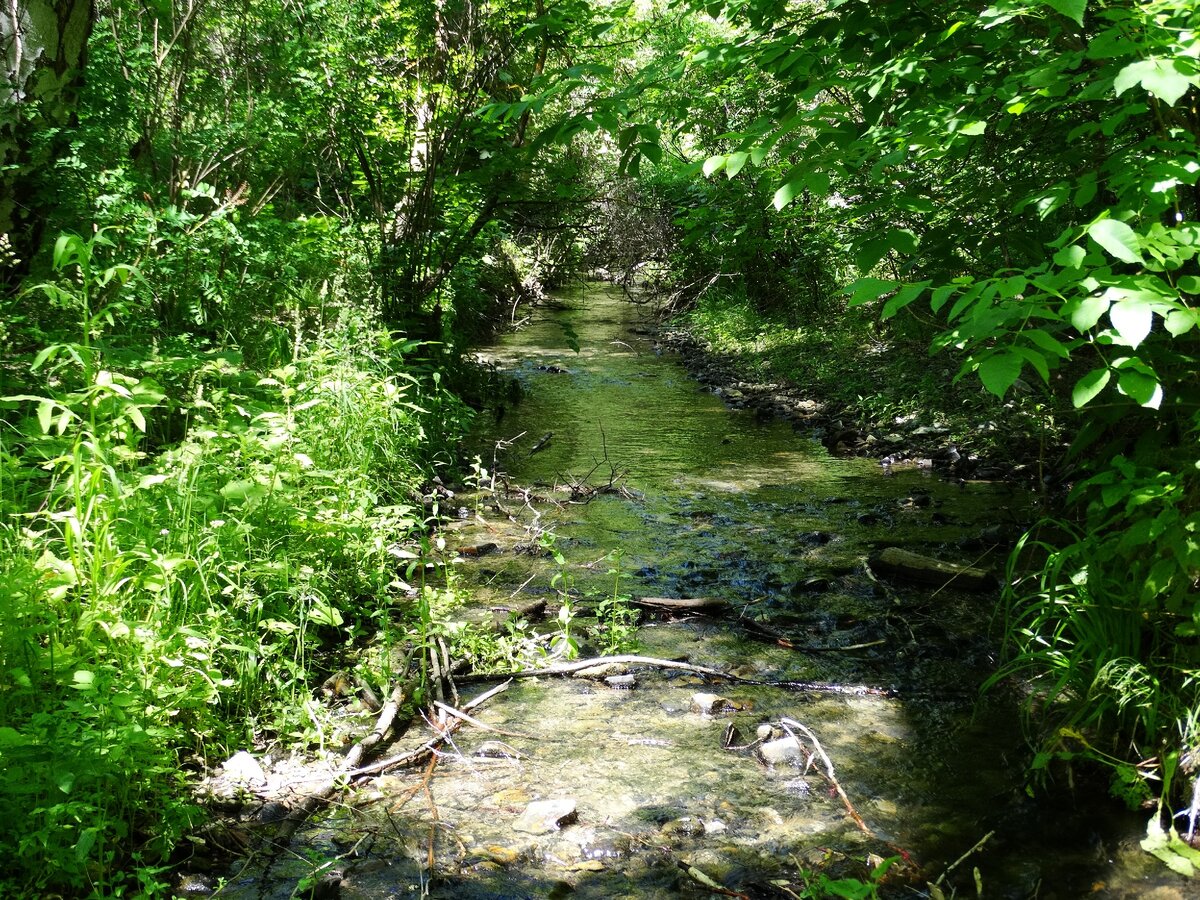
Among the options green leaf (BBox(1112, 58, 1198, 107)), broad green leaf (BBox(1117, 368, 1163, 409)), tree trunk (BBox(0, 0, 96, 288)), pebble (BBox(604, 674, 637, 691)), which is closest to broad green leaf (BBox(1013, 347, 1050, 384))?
broad green leaf (BBox(1117, 368, 1163, 409))

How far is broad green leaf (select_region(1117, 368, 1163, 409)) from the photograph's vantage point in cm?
222

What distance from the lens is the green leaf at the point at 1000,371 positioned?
2.08 metres

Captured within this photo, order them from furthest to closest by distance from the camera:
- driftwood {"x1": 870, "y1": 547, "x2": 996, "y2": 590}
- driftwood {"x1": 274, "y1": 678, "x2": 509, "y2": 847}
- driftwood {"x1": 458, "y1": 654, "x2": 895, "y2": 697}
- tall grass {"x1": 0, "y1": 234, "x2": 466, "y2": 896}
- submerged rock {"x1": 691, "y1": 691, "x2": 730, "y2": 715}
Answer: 1. driftwood {"x1": 870, "y1": 547, "x2": 996, "y2": 590}
2. driftwood {"x1": 458, "y1": 654, "x2": 895, "y2": 697}
3. submerged rock {"x1": 691, "y1": 691, "x2": 730, "y2": 715}
4. driftwood {"x1": 274, "y1": 678, "x2": 509, "y2": 847}
5. tall grass {"x1": 0, "y1": 234, "x2": 466, "y2": 896}

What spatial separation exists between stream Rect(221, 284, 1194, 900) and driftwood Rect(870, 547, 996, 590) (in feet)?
0.42

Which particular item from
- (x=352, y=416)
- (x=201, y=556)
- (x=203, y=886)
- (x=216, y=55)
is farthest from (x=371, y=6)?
(x=203, y=886)

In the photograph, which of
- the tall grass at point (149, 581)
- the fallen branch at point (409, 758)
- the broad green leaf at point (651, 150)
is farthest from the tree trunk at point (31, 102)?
the broad green leaf at point (651, 150)

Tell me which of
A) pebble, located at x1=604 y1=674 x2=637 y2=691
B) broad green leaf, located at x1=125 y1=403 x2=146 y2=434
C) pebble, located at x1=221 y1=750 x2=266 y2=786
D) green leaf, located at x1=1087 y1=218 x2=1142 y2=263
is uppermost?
green leaf, located at x1=1087 y1=218 x2=1142 y2=263

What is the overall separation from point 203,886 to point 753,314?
558 inches

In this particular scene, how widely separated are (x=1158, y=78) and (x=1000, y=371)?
0.80 m

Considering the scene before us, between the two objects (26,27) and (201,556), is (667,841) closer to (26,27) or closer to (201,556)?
(201,556)

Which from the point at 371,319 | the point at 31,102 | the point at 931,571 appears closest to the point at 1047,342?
the point at 931,571

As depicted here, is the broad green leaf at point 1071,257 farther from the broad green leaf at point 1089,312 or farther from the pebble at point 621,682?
the pebble at point 621,682

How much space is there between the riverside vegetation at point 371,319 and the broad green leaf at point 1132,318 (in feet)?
0.03

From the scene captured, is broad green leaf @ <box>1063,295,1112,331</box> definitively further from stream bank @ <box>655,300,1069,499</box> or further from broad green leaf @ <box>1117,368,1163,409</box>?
stream bank @ <box>655,300,1069,499</box>
